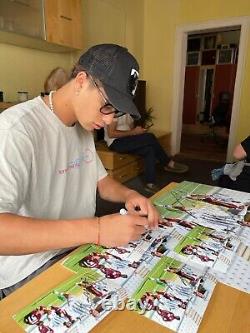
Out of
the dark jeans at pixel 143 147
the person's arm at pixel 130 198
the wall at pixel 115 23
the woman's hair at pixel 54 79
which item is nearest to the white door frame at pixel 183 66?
the wall at pixel 115 23

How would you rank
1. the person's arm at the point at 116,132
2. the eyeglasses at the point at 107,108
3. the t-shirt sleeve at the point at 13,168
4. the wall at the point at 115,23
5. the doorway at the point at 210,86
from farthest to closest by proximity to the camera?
1. the doorway at the point at 210,86
2. the wall at the point at 115,23
3. the person's arm at the point at 116,132
4. the eyeglasses at the point at 107,108
5. the t-shirt sleeve at the point at 13,168

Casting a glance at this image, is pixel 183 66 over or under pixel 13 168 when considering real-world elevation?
over

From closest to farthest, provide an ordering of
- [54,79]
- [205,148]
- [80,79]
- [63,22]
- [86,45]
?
[80,79] → [63,22] → [54,79] → [86,45] → [205,148]

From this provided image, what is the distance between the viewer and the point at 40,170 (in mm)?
787

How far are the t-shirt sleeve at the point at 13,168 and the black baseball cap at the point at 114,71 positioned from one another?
0.25m

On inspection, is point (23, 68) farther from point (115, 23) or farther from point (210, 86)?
point (210, 86)

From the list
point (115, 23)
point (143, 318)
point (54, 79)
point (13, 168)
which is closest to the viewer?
point (143, 318)

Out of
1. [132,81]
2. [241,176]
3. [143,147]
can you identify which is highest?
[132,81]

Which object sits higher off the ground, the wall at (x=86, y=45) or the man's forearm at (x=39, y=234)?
the wall at (x=86, y=45)

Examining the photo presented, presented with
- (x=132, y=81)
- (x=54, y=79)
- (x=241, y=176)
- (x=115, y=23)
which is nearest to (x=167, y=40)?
(x=115, y=23)

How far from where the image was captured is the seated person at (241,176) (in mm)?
1555

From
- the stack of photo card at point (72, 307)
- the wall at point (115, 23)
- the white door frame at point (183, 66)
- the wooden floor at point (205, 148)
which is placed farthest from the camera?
the wooden floor at point (205, 148)

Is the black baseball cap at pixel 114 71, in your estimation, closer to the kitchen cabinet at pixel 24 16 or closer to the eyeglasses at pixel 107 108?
the eyeglasses at pixel 107 108

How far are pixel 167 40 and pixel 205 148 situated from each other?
2.08 meters
